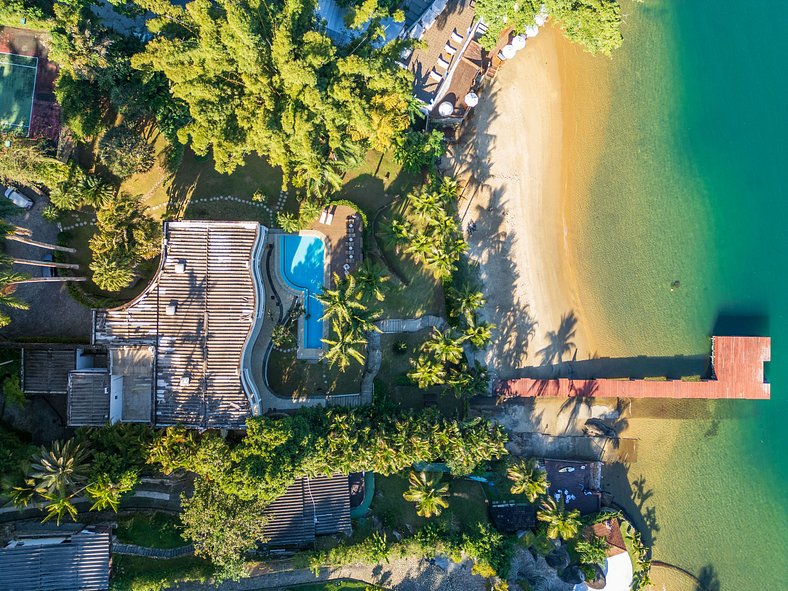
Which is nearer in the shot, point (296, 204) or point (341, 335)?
point (341, 335)

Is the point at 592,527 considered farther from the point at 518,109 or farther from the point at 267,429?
the point at 518,109

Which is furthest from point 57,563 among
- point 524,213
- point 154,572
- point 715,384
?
point 715,384

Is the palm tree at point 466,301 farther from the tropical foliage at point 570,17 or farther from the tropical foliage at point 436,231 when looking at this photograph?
the tropical foliage at point 570,17

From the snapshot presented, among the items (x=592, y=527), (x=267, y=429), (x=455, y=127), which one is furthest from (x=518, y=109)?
(x=592, y=527)

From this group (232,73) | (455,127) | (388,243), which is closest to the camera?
(232,73)

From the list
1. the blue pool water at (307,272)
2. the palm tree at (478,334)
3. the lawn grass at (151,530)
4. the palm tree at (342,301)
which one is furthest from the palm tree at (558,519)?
the lawn grass at (151,530)

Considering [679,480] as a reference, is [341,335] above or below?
above

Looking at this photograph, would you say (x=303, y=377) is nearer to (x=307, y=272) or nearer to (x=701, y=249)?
(x=307, y=272)
